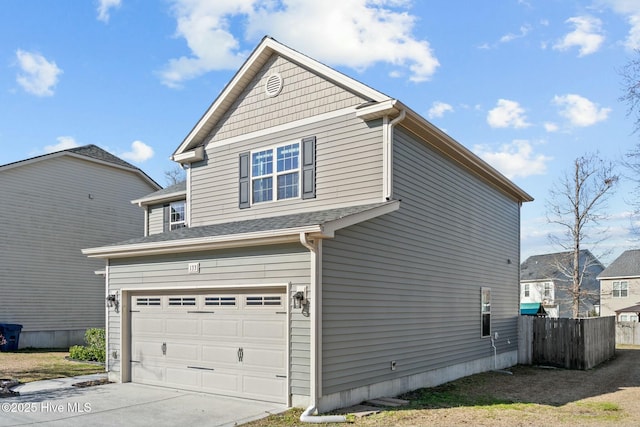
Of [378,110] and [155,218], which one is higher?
[378,110]

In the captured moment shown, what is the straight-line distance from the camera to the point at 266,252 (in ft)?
34.3

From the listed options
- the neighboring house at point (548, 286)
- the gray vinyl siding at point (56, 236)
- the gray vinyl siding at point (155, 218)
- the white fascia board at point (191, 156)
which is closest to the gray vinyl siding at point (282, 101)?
the white fascia board at point (191, 156)

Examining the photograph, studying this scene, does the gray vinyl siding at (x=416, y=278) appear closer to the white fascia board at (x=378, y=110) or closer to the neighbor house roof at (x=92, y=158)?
the white fascia board at (x=378, y=110)

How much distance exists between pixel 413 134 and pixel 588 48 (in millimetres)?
4891

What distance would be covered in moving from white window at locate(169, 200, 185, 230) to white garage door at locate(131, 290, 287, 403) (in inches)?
236

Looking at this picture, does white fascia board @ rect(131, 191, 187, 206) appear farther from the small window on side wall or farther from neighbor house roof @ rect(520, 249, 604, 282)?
neighbor house roof @ rect(520, 249, 604, 282)

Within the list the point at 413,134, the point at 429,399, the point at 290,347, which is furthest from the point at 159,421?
the point at 413,134

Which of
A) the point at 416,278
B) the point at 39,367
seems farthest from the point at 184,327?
the point at 39,367

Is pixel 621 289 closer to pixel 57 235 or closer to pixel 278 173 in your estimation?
pixel 278 173

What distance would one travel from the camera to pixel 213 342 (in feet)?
37.6

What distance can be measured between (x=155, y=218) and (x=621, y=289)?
3672 centimetres

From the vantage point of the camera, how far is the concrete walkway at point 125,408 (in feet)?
29.9

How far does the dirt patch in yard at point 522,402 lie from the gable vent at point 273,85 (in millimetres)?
7700

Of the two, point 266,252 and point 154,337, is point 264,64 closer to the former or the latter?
point 266,252
